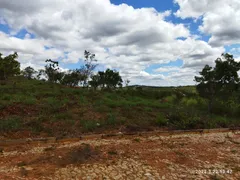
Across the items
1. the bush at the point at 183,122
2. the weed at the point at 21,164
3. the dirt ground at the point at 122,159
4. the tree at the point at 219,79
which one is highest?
the tree at the point at 219,79

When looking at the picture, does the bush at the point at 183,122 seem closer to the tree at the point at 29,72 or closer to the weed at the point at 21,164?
the weed at the point at 21,164

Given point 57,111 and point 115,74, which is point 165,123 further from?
point 115,74

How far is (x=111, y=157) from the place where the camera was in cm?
434

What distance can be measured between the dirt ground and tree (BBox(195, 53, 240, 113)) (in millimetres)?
5330

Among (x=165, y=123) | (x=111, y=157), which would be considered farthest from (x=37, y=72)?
(x=111, y=157)

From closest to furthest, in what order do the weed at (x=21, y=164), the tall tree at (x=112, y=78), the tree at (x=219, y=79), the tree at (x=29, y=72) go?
the weed at (x=21, y=164), the tree at (x=219, y=79), the tall tree at (x=112, y=78), the tree at (x=29, y=72)


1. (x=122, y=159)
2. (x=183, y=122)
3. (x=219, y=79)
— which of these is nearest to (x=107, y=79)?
(x=219, y=79)

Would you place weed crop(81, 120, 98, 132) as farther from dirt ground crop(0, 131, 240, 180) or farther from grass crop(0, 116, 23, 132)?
grass crop(0, 116, 23, 132)

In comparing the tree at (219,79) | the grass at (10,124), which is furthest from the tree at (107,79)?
the grass at (10,124)

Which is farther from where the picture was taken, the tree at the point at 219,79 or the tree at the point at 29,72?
the tree at the point at 29,72

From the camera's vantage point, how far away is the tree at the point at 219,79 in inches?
399

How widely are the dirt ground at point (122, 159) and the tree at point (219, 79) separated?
5.33 m

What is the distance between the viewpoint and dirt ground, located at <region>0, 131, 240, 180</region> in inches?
138

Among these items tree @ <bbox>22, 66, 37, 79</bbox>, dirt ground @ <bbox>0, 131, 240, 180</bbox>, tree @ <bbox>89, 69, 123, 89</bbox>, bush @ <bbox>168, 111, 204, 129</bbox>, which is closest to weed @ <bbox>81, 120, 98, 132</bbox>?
dirt ground @ <bbox>0, 131, 240, 180</bbox>
